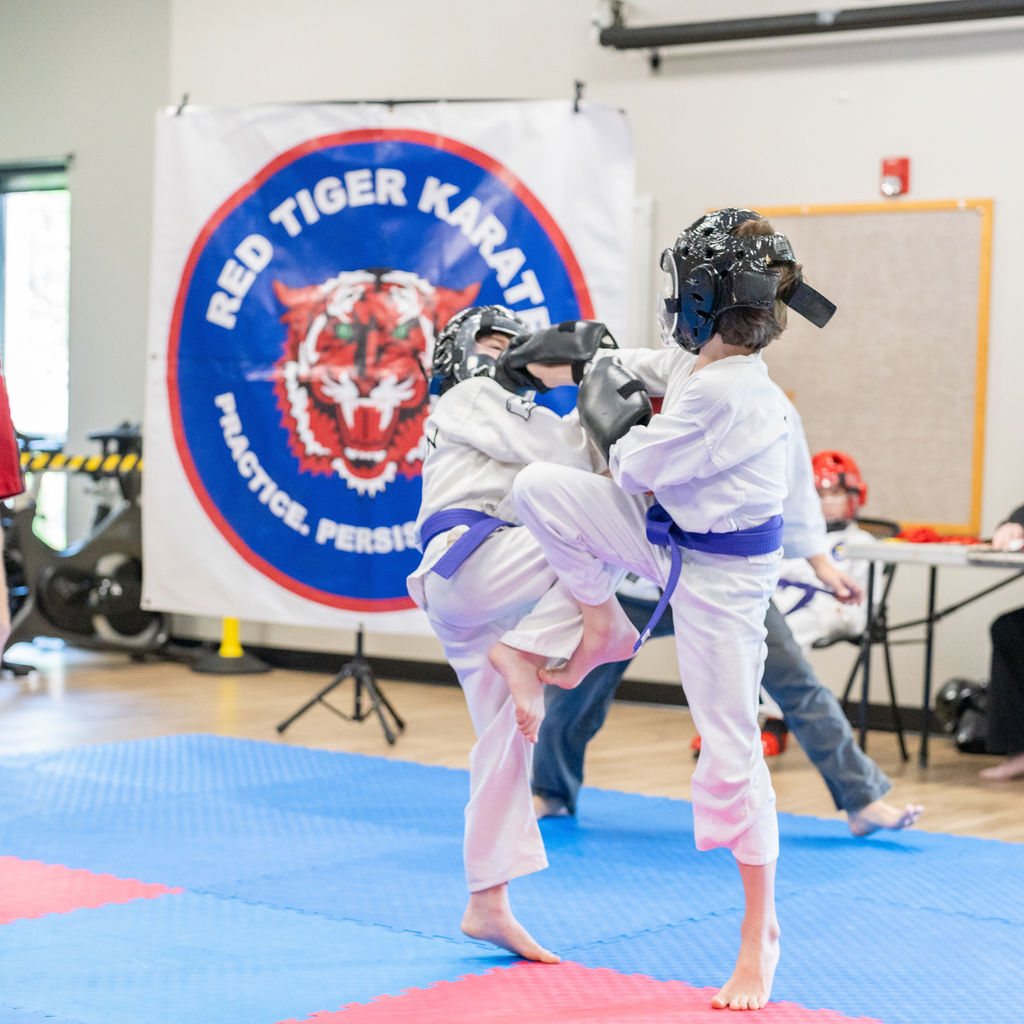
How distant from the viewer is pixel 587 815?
436cm

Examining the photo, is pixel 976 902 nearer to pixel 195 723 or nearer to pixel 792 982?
pixel 792 982

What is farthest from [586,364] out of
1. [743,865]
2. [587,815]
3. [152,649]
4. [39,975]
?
[152,649]

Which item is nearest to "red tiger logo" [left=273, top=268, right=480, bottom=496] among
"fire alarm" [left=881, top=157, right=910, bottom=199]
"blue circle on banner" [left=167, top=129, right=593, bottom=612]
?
"blue circle on banner" [left=167, top=129, right=593, bottom=612]

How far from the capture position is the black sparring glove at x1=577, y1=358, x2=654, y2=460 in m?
2.67

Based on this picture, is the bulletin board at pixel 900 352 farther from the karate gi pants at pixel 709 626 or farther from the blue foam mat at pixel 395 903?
the karate gi pants at pixel 709 626

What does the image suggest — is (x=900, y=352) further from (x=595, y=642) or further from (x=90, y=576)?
(x=90, y=576)

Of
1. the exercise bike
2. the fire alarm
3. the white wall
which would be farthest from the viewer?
the exercise bike

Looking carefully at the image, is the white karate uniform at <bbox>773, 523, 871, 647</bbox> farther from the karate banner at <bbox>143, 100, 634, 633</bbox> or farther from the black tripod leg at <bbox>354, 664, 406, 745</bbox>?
the black tripod leg at <bbox>354, 664, 406, 745</bbox>

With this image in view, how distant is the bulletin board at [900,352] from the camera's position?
613 centimetres

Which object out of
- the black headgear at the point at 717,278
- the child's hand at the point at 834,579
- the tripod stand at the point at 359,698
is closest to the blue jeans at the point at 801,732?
the child's hand at the point at 834,579

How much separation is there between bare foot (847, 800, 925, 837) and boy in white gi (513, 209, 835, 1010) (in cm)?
150

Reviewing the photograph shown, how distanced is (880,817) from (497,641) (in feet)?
5.71

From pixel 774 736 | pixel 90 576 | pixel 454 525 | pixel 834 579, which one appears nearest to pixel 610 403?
pixel 454 525

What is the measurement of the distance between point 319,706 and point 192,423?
4.56ft
